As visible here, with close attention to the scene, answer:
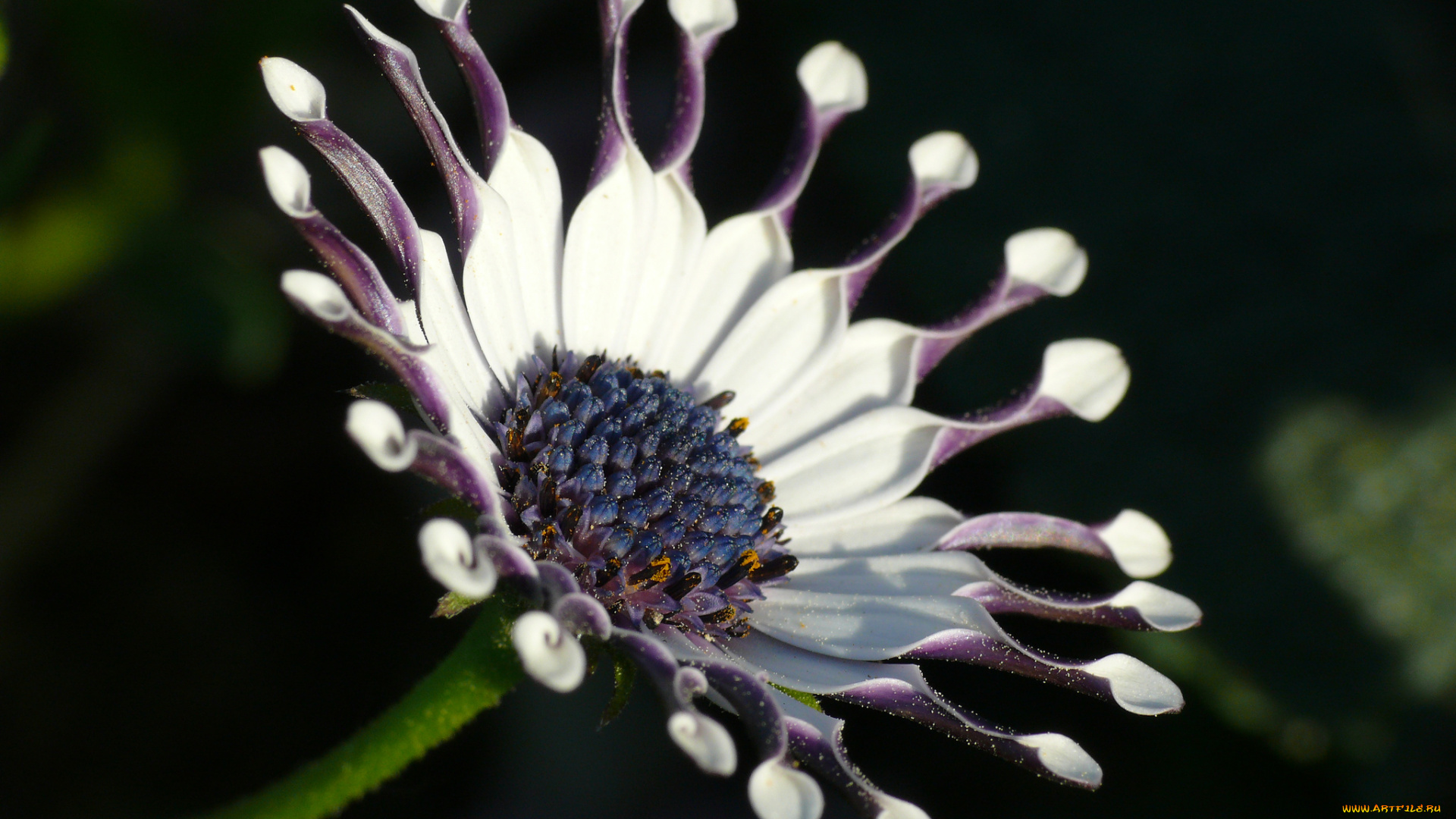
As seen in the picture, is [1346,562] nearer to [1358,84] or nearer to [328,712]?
[1358,84]

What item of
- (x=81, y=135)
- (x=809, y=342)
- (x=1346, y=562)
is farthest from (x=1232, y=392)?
(x=81, y=135)

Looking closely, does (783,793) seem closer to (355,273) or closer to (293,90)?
(355,273)

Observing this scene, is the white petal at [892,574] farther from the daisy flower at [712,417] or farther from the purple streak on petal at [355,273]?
the purple streak on petal at [355,273]

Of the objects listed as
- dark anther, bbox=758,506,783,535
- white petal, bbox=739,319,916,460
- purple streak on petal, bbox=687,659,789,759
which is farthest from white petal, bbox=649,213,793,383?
purple streak on petal, bbox=687,659,789,759

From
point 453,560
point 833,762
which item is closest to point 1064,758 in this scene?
point 833,762

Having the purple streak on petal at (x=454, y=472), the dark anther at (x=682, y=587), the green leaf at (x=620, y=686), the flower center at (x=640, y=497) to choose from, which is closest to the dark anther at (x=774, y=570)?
the flower center at (x=640, y=497)

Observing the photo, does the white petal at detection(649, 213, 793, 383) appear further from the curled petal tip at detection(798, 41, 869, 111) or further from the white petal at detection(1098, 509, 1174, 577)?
the white petal at detection(1098, 509, 1174, 577)
